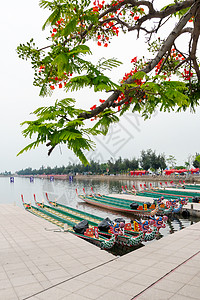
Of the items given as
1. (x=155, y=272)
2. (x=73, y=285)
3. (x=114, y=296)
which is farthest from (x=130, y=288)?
(x=73, y=285)

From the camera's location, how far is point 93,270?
24.2 feet

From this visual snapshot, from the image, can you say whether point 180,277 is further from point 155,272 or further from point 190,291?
point 190,291

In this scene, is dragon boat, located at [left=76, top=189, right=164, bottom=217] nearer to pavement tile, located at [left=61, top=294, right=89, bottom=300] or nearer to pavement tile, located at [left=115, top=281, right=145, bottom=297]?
pavement tile, located at [left=115, top=281, right=145, bottom=297]

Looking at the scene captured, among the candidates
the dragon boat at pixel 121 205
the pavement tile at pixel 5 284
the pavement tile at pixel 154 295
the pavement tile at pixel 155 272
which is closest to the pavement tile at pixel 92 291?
the pavement tile at pixel 154 295

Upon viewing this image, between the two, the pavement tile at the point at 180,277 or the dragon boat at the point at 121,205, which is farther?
the dragon boat at the point at 121,205

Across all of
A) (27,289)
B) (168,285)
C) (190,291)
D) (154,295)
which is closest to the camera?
(154,295)

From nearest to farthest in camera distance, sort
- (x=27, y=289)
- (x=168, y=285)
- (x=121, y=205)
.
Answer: (x=168, y=285) → (x=27, y=289) → (x=121, y=205)

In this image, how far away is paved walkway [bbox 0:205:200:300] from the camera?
5.89 meters

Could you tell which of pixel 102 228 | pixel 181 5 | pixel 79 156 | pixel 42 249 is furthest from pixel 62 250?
pixel 181 5

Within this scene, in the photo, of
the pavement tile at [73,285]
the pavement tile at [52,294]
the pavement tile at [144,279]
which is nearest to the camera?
the pavement tile at [52,294]

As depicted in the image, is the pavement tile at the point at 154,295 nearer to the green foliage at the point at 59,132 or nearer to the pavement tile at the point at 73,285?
the pavement tile at the point at 73,285

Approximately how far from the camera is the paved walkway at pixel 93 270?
5.89 metres

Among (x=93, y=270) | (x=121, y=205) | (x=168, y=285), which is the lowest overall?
(x=121, y=205)

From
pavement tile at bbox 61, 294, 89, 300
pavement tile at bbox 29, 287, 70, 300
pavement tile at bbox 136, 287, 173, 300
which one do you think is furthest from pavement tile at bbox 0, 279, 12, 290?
pavement tile at bbox 136, 287, 173, 300
